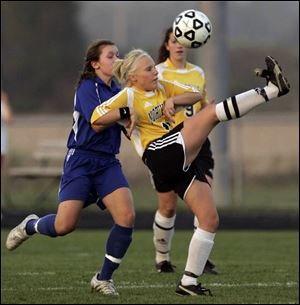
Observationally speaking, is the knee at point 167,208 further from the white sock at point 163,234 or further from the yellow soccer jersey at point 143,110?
the yellow soccer jersey at point 143,110

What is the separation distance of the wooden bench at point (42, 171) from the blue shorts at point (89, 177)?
10.1 m

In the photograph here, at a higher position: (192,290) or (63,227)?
(63,227)

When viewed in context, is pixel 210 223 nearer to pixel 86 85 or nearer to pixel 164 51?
pixel 86 85

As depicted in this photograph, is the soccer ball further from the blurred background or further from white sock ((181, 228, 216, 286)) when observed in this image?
the blurred background

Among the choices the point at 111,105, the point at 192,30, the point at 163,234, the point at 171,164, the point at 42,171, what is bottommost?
the point at 42,171

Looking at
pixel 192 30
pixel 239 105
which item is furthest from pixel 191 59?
pixel 239 105

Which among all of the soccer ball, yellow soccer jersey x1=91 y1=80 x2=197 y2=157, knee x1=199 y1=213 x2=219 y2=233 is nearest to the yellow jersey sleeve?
yellow soccer jersey x1=91 y1=80 x2=197 y2=157

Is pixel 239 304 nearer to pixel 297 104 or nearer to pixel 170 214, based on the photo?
pixel 170 214

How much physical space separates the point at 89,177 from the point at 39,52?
1454 cm

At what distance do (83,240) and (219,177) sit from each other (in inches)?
158

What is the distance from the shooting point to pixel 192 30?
921 cm

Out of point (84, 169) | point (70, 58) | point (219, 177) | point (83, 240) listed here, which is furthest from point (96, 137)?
point (70, 58)

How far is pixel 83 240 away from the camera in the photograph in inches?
580

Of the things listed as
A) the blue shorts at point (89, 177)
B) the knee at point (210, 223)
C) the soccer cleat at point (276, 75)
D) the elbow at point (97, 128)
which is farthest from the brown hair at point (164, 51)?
the soccer cleat at point (276, 75)
